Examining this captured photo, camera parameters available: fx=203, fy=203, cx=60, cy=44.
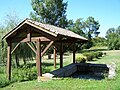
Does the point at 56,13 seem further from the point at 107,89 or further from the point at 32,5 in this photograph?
the point at 107,89

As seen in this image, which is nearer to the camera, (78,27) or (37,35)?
(37,35)

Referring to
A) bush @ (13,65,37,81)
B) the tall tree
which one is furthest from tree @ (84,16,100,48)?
bush @ (13,65,37,81)

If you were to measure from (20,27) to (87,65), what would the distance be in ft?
30.4

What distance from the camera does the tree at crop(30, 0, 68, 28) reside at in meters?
45.8

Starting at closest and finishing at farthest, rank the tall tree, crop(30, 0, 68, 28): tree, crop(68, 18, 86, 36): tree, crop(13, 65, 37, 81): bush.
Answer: crop(13, 65, 37, 81): bush, crop(30, 0, 68, 28): tree, crop(68, 18, 86, 36): tree, the tall tree

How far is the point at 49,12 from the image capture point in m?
46.2

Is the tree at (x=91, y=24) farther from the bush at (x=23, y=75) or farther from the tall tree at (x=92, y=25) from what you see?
the bush at (x=23, y=75)

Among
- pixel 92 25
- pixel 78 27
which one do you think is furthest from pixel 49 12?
pixel 92 25

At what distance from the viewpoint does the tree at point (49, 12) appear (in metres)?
45.8

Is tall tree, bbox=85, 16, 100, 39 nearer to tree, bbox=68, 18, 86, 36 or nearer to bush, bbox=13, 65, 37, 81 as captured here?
tree, bbox=68, 18, 86, 36

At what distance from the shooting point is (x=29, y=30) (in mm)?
12047

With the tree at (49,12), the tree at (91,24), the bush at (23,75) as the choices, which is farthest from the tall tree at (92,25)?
the bush at (23,75)

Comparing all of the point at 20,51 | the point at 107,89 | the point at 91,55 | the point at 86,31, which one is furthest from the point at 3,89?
the point at 86,31

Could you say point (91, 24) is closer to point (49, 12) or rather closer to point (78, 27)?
point (78, 27)
